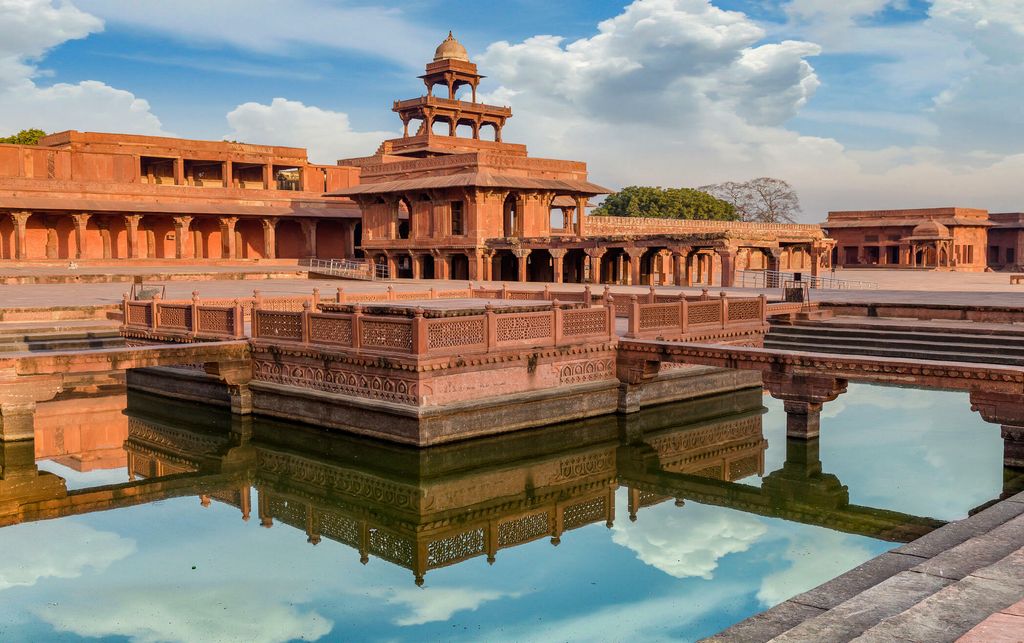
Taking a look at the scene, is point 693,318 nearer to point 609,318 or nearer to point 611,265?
point 609,318

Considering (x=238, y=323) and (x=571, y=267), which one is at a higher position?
(x=571, y=267)

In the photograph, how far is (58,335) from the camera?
818 inches

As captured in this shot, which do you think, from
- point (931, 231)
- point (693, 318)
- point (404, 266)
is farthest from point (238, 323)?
point (931, 231)

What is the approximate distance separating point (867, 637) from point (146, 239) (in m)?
48.5

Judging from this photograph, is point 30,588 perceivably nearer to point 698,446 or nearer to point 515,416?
point 515,416

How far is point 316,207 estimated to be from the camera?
5150 centimetres

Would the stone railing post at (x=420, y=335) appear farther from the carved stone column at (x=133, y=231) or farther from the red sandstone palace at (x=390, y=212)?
the carved stone column at (x=133, y=231)

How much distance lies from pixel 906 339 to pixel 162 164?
A: 4629 cm

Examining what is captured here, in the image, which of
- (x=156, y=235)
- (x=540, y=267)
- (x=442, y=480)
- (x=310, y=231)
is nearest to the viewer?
(x=442, y=480)

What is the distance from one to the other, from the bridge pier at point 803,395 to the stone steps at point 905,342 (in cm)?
509

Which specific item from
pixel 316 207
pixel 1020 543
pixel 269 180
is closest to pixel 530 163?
pixel 316 207

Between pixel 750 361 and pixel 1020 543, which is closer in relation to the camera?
pixel 1020 543

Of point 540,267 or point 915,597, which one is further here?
point 540,267

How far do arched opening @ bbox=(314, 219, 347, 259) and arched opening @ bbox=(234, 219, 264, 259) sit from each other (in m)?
3.11
